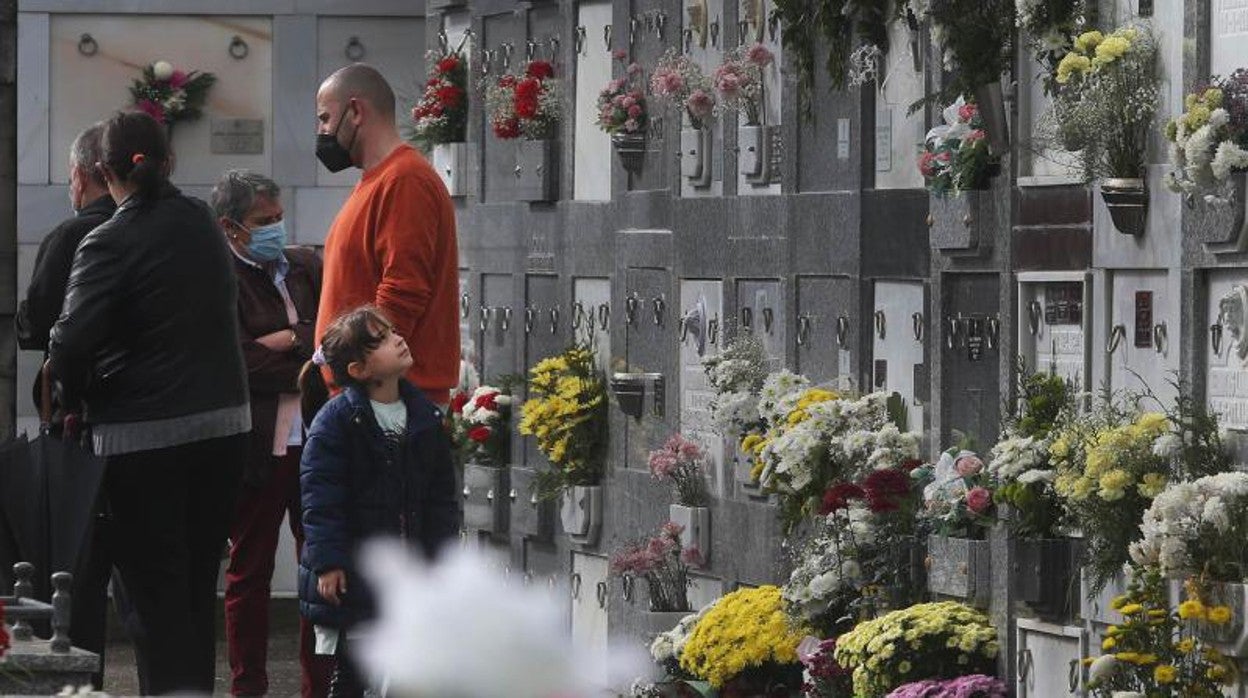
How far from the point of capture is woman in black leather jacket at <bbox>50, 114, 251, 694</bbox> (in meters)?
7.75

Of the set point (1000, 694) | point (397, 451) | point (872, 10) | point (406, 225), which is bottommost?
point (1000, 694)

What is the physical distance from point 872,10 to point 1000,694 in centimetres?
219

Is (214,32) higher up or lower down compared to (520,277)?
higher up

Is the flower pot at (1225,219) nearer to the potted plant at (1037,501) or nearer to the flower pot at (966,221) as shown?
the potted plant at (1037,501)

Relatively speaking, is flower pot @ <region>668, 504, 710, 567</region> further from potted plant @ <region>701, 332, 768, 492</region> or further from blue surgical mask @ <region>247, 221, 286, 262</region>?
blue surgical mask @ <region>247, 221, 286, 262</region>

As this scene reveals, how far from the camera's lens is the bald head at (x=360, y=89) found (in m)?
8.45

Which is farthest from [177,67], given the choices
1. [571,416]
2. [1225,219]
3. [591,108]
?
[1225,219]

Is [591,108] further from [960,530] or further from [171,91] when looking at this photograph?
[171,91]

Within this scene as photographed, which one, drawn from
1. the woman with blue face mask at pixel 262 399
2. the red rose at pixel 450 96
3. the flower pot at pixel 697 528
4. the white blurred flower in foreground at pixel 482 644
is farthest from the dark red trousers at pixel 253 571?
the white blurred flower in foreground at pixel 482 644

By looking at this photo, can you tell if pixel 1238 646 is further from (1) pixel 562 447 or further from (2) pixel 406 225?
(1) pixel 562 447

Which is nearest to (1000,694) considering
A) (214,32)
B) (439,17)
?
(439,17)

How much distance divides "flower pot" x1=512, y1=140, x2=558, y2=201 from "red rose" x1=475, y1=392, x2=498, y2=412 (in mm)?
824

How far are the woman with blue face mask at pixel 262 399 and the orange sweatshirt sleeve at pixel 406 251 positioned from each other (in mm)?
1277

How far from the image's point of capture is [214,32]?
18.2m
